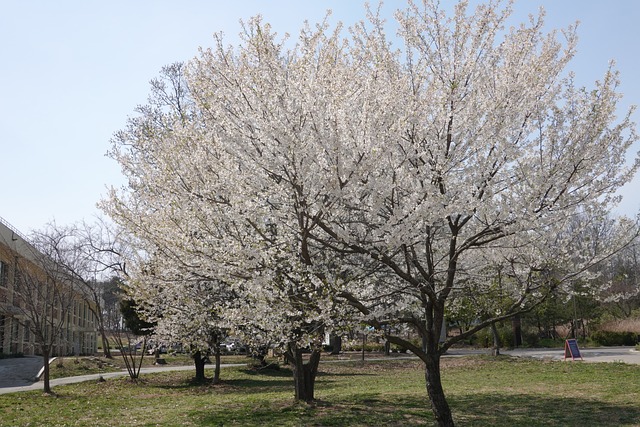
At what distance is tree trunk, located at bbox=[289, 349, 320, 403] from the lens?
11516 mm

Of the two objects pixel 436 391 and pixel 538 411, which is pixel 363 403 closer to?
pixel 538 411

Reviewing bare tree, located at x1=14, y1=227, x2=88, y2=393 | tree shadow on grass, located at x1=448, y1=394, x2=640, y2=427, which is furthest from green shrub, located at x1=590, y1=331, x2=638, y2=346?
bare tree, located at x1=14, y1=227, x2=88, y2=393

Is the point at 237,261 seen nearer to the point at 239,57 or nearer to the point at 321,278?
the point at 321,278

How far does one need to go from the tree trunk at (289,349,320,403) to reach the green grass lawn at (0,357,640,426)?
0.25 metres

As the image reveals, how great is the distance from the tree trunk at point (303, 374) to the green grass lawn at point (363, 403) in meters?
0.25

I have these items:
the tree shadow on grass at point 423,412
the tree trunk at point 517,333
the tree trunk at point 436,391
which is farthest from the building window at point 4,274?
the tree trunk at point 436,391

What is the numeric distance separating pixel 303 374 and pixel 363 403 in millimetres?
1379

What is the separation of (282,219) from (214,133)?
66.5 inches

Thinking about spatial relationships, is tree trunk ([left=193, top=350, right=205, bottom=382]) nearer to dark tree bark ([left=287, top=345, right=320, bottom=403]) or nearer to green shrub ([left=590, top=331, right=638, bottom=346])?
dark tree bark ([left=287, top=345, right=320, bottom=403])

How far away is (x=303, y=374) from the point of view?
1173 cm

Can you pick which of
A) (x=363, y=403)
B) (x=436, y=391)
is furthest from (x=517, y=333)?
(x=436, y=391)

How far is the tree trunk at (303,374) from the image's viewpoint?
11516 mm

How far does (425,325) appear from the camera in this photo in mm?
8820

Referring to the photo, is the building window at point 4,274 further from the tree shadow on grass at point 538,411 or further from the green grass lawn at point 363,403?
the tree shadow on grass at point 538,411
